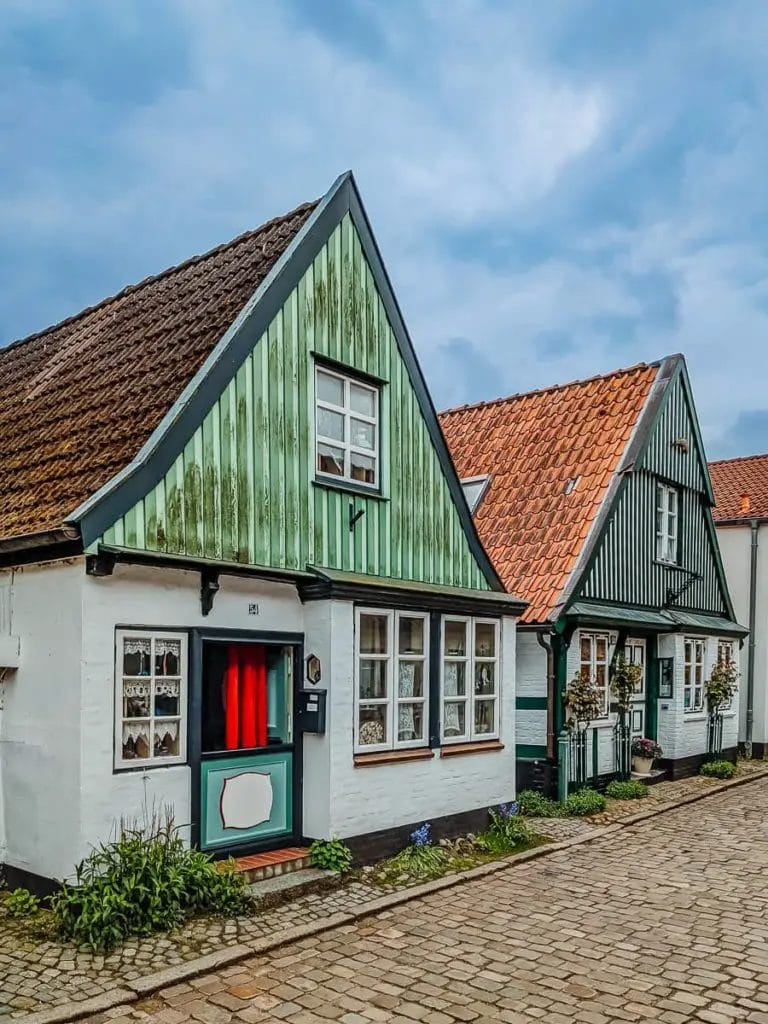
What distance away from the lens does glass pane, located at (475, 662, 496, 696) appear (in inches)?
476

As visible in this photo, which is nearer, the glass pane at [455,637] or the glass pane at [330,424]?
the glass pane at [330,424]

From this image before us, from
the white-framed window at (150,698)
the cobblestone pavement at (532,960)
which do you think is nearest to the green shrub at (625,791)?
the cobblestone pavement at (532,960)

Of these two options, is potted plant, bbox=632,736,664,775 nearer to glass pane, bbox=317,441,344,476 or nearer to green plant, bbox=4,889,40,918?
glass pane, bbox=317,441,344,476

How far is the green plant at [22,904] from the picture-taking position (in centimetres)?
792

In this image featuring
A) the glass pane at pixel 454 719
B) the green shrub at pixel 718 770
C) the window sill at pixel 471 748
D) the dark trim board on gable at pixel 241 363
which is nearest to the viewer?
the dark trim board on gable at pixel 241 363

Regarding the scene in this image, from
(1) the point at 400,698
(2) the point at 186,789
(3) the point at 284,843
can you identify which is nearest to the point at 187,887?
(2) the point at 186,789

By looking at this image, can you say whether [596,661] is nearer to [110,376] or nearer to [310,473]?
[310,473]

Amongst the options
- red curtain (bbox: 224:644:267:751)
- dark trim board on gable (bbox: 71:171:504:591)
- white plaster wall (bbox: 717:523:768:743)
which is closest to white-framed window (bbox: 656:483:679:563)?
white plaster wall (bbox: 717:523:768:743)

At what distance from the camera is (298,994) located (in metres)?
6.63

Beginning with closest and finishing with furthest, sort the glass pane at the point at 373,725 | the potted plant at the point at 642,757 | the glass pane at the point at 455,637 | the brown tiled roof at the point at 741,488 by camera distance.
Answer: the glass pane at the point at 373,725, the glass pane at the point at 455,637, the potted plant at the point at 642,757, the brown tiled roof at the point at 741,488

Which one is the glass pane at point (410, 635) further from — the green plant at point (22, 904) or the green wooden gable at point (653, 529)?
the green plant at point (22, 904)

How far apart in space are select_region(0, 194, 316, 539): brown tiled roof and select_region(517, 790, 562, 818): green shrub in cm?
816

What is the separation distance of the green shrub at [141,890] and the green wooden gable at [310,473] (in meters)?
2.52

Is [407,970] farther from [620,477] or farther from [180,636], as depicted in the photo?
[620,477]
